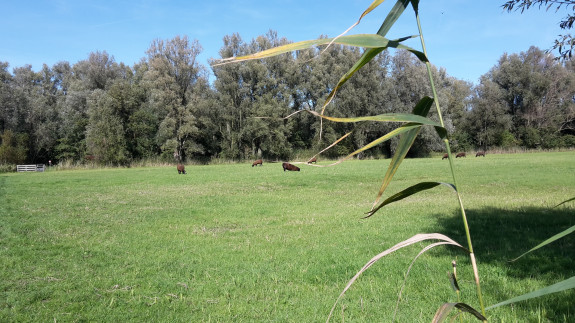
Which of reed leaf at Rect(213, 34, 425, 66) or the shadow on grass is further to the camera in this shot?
the shadow on grass

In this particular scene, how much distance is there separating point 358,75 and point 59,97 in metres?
43.2

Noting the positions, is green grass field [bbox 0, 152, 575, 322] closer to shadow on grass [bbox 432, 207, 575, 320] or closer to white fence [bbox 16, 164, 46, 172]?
shadow on grass [bbox 432, 207, 575, 320]

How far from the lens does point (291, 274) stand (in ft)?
15.9

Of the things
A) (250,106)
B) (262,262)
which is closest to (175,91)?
(250,106)

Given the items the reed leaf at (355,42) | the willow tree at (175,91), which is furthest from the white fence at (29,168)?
the reed leaf at (355,42)

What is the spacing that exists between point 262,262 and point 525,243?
165 inches

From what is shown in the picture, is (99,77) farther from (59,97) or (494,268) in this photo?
(494,268)

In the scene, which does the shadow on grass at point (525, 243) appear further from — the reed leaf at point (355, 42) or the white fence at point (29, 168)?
the white fence at point (29, 168)

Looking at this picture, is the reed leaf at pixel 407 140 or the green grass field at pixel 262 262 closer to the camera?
the reed leaf at pixel 407 140

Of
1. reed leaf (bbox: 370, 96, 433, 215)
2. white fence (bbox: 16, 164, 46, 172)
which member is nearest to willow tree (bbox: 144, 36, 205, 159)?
white fence (bbox: 16, 164, 46, 172)

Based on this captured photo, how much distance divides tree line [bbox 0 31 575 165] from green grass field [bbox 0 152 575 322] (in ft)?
118

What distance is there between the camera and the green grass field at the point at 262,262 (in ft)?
12.4

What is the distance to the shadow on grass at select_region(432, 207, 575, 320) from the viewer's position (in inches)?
155

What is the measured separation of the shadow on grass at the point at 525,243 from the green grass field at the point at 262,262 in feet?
0.08
